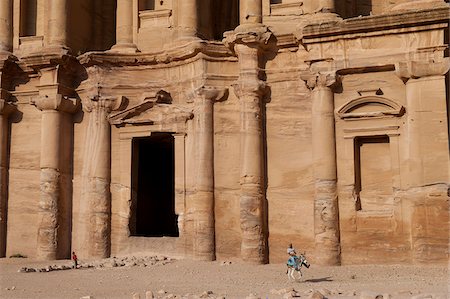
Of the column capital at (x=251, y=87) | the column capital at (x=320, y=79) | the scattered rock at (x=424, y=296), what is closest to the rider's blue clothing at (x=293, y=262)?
the scattered rock at (x=424, y=296)

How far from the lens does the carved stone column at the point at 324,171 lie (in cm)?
1298

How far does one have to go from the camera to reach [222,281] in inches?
443

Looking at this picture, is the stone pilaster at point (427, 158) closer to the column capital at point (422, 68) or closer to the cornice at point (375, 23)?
the column capital at point (422, 68)

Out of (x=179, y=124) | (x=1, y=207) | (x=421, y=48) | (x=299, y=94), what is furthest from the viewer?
(x=1, y=207)

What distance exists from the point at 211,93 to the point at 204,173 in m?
2.01

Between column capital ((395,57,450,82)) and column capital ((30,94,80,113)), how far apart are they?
8728 millimetres

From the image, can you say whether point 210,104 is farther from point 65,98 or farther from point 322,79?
point 65,98

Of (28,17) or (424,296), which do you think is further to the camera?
(28,17)

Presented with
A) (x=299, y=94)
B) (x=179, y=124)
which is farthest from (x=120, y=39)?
(x=299, y=94)

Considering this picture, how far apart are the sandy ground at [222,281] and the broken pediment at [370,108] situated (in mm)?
3361

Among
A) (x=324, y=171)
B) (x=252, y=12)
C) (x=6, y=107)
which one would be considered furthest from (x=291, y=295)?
(x=6, y=107)

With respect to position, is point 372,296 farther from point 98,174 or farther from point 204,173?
point 98,174

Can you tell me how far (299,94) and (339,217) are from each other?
314cm

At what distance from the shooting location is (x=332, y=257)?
12.9 metres
